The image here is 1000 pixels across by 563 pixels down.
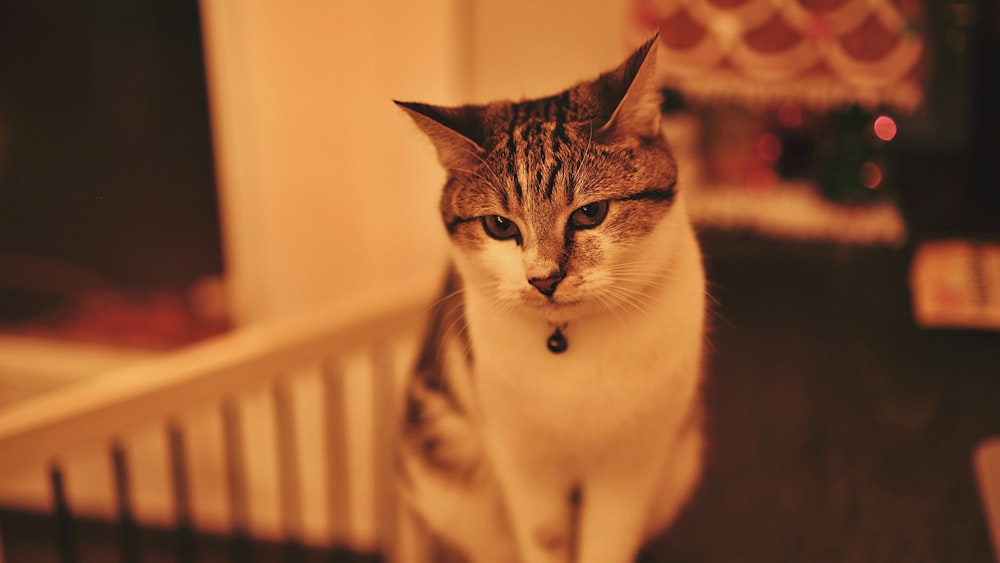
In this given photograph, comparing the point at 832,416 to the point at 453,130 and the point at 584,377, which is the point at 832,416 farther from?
the point at 453,130

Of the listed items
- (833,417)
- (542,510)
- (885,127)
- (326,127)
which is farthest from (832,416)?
(326,127)

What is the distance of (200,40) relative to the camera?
1.57 m

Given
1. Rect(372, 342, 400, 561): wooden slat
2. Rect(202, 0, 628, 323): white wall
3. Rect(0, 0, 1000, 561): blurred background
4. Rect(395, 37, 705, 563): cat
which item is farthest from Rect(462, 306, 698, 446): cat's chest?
Rect(372, 342, 400, 561): wooden slat

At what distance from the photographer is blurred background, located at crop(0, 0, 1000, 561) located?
2.69ft

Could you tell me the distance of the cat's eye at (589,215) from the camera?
51 cm

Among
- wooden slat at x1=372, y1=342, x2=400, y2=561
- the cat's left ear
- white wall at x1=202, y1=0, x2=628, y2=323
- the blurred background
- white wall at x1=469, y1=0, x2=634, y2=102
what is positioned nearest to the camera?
the cat's left ear

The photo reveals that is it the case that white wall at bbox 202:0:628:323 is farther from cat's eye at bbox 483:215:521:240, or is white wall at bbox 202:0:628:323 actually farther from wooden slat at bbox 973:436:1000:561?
wooden slat at bbox 973:436:1000:561

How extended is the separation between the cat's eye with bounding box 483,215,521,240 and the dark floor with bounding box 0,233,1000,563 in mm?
174

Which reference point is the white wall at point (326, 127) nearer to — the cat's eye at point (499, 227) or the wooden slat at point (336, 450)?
the wooden slat at point (336, 450)

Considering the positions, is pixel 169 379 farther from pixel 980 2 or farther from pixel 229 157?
pixel 980 2

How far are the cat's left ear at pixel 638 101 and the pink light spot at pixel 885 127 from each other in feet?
1.51

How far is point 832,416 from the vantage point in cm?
85

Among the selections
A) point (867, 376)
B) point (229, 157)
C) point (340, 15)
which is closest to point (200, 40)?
point (229, 157)

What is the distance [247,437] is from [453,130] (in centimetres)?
128
